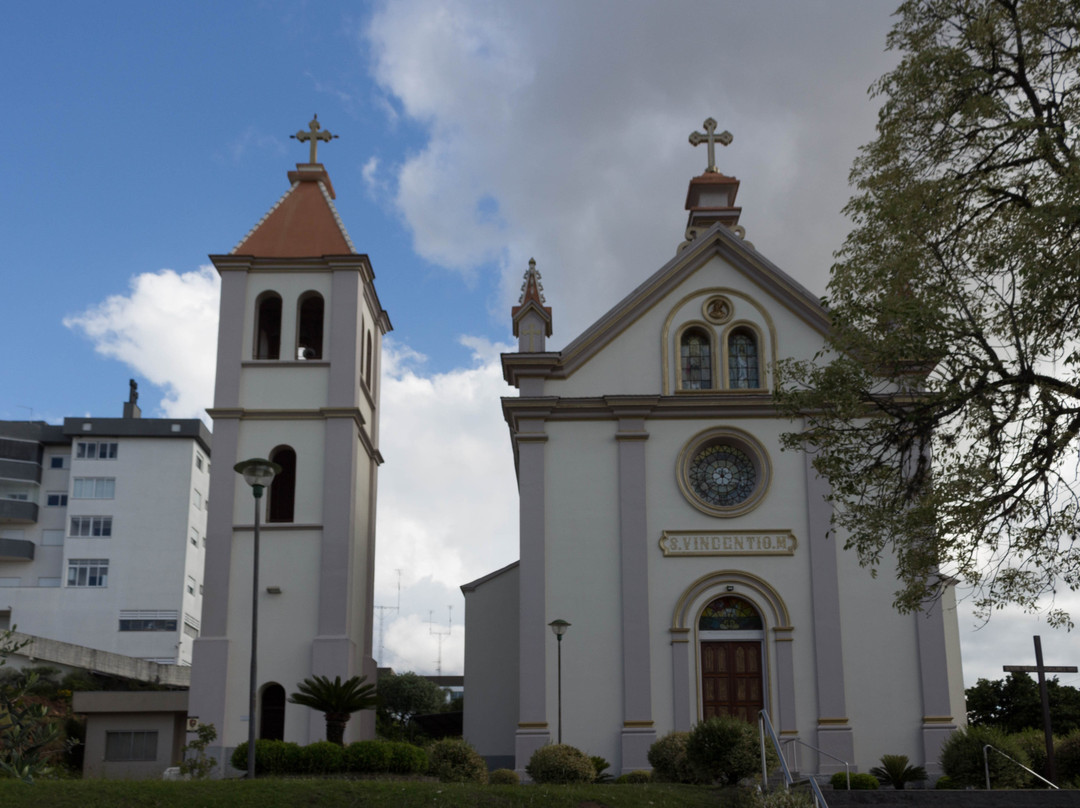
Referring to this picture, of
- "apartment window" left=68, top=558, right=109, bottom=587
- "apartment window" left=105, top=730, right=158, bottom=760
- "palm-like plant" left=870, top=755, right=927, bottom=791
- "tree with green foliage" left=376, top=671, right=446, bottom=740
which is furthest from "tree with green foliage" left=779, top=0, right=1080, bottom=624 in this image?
"apartment window" left=68, top=558, right=109, bottom=587

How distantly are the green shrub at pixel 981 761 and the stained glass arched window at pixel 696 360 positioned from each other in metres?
10.4

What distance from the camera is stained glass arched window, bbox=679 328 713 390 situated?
98.3ft

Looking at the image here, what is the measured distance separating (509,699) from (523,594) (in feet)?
11.5

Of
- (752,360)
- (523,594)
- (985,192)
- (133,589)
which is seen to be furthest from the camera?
(133,589)

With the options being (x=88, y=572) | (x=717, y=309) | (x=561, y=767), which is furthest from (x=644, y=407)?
(x=88, y=572)

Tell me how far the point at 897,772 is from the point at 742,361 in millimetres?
10311

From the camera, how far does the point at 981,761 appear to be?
22.5 metres

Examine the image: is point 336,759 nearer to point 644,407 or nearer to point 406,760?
point 406,760

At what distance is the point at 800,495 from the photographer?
2898 cm

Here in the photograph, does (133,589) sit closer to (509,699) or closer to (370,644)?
(370,644)

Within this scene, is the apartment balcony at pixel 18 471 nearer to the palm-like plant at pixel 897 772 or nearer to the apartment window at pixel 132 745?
the apartment window at pixel 132 745

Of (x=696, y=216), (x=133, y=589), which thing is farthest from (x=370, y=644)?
(x=133, y=589)

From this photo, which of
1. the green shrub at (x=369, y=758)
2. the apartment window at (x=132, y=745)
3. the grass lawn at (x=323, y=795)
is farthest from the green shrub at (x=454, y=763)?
the apartment window at (x=132, y=745)

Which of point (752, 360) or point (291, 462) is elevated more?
point (752, 360)
